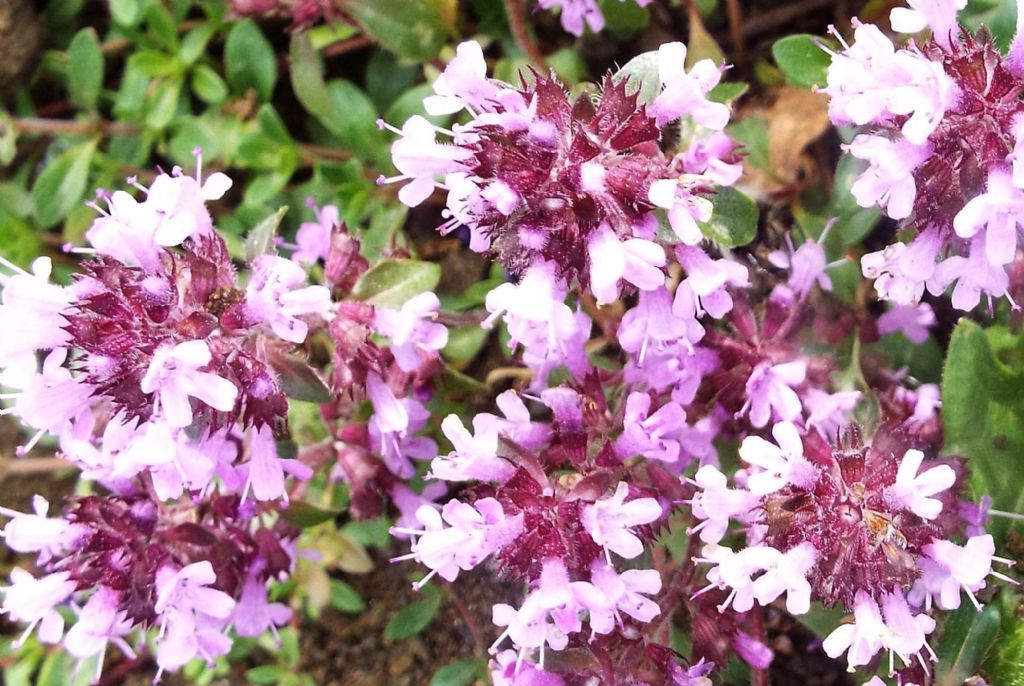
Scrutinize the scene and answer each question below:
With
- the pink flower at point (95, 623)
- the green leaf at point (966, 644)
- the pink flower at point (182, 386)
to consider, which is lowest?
the green leaf at point (966, 644)

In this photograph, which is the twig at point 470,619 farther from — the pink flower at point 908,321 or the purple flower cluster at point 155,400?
the pink flower at point 908,321

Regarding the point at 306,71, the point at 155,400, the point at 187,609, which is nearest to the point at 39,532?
the point at 187,609

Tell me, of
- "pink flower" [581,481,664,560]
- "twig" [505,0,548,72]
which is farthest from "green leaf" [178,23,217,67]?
"pink flower" [581,481,664,560]

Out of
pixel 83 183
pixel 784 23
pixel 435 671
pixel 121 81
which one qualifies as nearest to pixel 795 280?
pixel 784 23

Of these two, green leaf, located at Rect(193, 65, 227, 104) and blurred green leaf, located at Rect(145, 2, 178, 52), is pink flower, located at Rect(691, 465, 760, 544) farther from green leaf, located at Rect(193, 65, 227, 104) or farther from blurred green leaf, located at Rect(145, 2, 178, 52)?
blurred green leaf, located at Rect(145, 2, 178, 52)

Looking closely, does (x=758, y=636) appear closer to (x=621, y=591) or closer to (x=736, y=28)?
(x=621, y=591)

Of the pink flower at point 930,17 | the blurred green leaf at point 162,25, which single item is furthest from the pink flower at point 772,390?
the blurred green leaf at point 162,25
